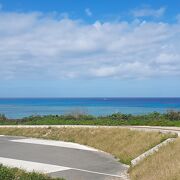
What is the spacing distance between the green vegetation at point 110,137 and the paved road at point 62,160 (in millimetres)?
678

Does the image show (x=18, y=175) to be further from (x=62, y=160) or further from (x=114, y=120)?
(x=114, y=120)

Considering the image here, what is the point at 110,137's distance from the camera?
78.4ft

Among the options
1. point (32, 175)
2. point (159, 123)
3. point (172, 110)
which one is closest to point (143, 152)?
point (32, 175)

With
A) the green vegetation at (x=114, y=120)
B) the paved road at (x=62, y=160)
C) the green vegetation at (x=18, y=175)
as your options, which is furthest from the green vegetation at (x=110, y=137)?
the green vegetation at (x=18, y=175)

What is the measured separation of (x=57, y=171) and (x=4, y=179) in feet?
9.51

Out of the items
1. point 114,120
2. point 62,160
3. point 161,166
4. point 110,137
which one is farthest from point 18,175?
point 114,120

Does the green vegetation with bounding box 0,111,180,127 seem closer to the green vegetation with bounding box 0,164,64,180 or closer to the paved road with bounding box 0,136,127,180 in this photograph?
the paved road with bounding box 0,136,127,180

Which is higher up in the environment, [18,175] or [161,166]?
[161,166]

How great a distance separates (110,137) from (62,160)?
518cm

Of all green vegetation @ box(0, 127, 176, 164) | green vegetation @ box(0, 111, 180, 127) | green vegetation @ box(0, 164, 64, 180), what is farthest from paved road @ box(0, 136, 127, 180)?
green vegetation @ box(0, 111, 180, 127)

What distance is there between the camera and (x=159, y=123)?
98.4 feet

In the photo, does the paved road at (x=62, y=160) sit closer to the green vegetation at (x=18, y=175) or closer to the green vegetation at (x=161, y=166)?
the green vegetation at (x=161, y=166)

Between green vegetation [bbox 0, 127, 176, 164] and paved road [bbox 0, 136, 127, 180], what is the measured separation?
678mm

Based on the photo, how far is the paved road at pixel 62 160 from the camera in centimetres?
1641
